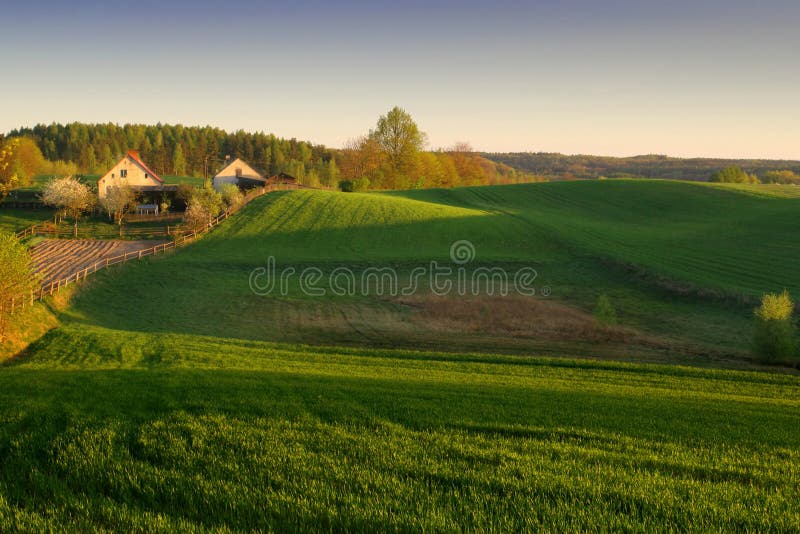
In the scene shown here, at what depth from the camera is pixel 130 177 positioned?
78625 mm

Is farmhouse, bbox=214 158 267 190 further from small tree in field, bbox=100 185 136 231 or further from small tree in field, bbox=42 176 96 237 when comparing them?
small tree in field, bbox=42 176 96 237

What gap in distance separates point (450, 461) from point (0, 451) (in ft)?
23.6

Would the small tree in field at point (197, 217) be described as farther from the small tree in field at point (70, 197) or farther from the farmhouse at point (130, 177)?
the farmhouse at point (130, 177)

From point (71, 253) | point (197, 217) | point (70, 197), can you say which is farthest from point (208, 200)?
point (71, 253)

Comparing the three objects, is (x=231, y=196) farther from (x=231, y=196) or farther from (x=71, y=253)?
(x=71, y=253)

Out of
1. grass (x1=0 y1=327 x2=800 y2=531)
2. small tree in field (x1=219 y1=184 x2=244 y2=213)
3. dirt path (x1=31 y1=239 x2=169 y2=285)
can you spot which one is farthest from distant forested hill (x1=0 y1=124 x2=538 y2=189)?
grass (x1=0 y1=327 x2=800 y2=531)

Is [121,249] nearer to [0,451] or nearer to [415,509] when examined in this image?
[0,451]

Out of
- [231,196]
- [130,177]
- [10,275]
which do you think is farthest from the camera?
[130,177]

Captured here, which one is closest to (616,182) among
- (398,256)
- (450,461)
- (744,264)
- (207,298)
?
(744,264)

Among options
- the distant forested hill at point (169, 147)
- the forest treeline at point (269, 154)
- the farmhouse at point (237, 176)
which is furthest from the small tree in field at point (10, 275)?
the distant forested hill at point (169, 147)

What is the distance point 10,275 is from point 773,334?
37.3 m

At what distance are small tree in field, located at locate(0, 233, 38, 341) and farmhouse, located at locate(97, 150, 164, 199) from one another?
55.1 metres

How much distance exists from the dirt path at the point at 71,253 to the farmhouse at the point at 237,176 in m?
30.8

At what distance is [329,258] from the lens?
5194 centimetres
